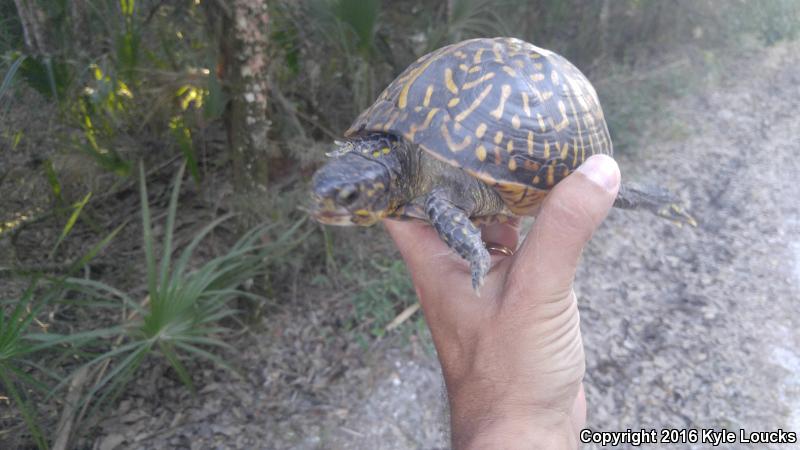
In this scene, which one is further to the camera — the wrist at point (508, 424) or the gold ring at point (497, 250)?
the gold ring at point (497, 250)

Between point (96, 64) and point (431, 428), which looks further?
point (96, 64)

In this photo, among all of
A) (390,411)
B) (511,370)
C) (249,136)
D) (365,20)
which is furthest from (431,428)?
(365,20)

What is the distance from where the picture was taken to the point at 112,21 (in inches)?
109

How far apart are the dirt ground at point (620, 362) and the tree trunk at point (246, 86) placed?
2.50 feet

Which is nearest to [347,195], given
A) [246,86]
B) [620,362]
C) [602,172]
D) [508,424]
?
[602,172]

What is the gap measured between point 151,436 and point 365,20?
2.13 m

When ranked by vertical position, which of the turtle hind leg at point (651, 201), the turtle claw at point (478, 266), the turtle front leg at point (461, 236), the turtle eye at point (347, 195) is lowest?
the turtle hind leg at point (651, 201)

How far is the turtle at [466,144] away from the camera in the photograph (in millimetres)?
1443

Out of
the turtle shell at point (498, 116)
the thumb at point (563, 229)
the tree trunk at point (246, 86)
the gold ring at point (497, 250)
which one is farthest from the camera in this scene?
the tree trunk at point (246, 86)

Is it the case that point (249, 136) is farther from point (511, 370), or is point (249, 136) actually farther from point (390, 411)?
point (511, 370)

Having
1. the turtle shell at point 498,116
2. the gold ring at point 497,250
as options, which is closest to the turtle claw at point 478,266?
the turtle shell at point 498,116

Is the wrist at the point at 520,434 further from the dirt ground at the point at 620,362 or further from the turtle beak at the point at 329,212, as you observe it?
the dirt ground at the point at 620,362

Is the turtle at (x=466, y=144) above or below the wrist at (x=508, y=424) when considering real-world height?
above

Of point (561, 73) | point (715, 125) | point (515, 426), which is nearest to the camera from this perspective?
point (515, 426)
